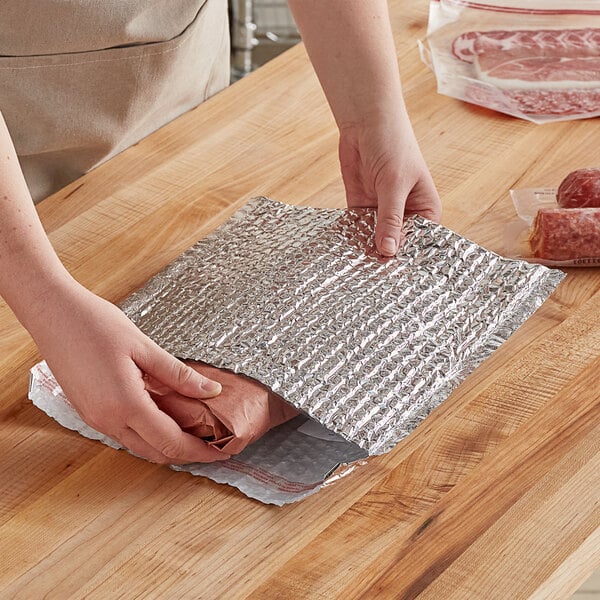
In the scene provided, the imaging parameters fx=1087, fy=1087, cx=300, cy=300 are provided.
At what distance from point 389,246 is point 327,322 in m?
0.17

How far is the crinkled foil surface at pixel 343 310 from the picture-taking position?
1146 mm

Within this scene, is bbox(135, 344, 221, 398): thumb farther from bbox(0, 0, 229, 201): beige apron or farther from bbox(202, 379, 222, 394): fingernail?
bbox(0, 0, 229, 201): beige apron

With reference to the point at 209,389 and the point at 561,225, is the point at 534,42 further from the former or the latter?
the point at 209,389

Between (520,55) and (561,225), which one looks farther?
(520,55)

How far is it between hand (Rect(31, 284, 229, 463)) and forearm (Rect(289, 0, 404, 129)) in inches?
20.3

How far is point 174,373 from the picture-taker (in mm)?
1088

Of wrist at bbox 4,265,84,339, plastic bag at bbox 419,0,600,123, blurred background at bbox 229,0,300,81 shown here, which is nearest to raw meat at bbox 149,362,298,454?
wrist at bbox 4,265,84,339

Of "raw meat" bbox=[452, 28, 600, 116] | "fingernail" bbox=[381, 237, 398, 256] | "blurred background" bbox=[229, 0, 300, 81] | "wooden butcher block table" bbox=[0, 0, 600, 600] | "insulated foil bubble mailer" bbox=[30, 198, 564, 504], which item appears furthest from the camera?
"blurred background" bbox=[229, 0, 300, 81]

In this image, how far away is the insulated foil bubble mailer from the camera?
1.13 m

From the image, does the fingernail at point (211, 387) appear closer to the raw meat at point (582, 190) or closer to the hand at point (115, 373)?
the hand at point (115, 373)

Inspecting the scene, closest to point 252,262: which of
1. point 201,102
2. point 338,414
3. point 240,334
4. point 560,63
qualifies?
point 240,334

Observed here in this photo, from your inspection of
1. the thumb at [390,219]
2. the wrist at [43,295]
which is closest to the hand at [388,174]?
the thumb at [390,219]

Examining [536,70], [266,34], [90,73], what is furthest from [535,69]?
[266,34]

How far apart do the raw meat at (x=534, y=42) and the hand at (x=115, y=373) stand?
0.96 meters
